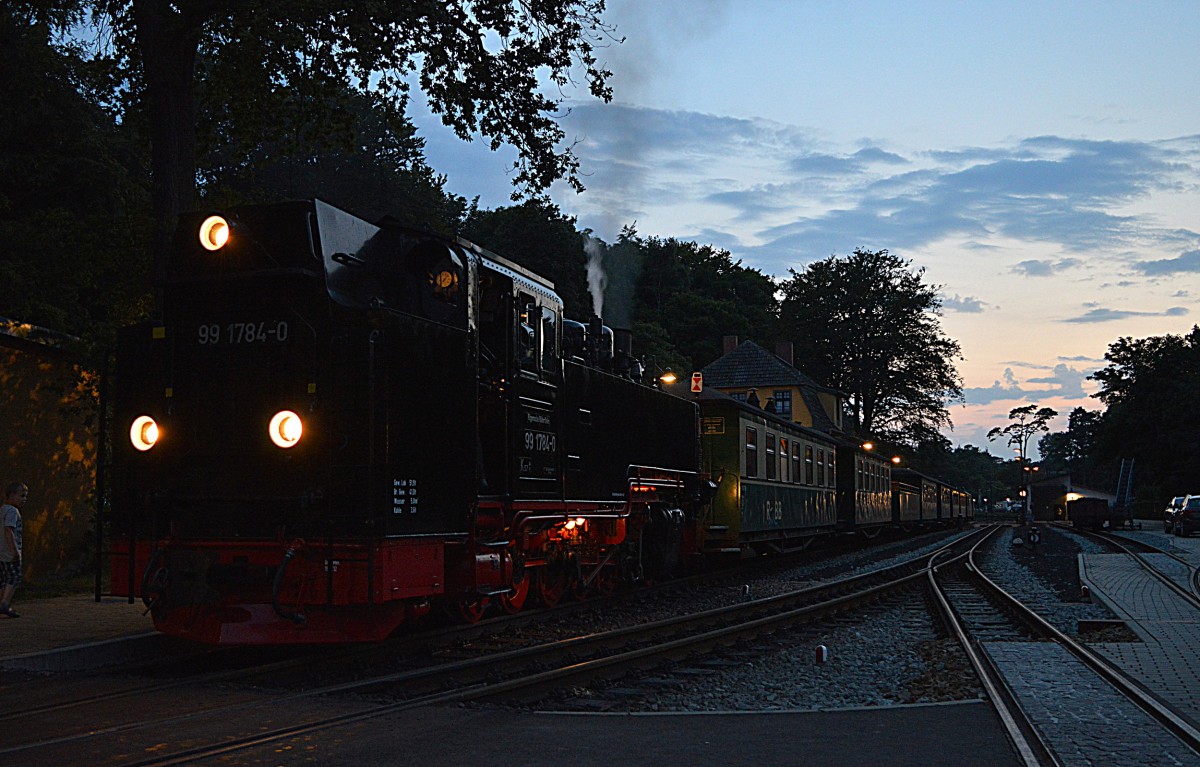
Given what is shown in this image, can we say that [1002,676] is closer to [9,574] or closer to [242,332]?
[242,332]

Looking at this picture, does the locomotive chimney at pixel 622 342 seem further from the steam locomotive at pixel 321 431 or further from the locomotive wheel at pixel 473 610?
the locomotive wheel at pixel 473 610

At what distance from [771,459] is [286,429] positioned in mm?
14758

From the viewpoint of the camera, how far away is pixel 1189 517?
39.0 meters

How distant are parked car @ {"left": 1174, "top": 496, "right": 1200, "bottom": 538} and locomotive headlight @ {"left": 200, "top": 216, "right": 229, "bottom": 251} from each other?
39.3m

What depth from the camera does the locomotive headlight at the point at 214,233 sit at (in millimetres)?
8414

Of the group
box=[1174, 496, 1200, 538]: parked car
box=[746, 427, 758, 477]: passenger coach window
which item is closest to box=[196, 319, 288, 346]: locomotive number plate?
box=[746, 427, 758, 477]: passenger coach window

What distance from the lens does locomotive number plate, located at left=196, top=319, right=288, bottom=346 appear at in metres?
8.09

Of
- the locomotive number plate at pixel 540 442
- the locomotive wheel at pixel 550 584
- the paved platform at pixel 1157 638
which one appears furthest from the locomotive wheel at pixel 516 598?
the paved platform at pixel 1157 638

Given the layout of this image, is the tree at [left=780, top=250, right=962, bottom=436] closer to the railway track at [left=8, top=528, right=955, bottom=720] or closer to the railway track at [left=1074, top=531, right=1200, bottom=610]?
the railway track at [left=1074, top=531, right=1200, bottom=610]

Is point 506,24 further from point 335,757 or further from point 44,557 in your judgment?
point 335,757

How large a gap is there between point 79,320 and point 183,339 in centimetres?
1013

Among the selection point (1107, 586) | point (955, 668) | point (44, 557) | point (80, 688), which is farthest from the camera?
point (1107, 586)

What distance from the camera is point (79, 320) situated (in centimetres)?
1717

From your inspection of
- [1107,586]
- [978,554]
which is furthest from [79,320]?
[978,554]
